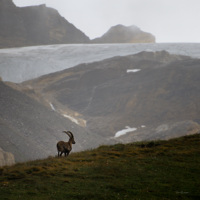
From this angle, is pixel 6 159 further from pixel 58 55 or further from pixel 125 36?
pixel 125 36

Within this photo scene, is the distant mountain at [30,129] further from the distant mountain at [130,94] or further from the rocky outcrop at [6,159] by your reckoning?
the distant mountain at [130,94]


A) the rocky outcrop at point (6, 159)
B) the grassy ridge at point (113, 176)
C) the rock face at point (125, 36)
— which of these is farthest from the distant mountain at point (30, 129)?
the rock face at point (125, 36)

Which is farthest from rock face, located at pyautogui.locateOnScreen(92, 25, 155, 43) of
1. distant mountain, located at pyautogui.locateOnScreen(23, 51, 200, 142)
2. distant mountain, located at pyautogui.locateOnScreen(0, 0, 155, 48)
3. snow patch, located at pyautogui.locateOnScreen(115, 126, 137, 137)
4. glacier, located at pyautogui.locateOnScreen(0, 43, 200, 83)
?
snow patch, located at pyautogui.locateOnScreen(115, 126, 137, 137)

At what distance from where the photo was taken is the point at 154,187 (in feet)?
33.2

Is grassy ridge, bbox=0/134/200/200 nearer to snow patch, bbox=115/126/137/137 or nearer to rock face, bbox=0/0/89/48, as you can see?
snow patch, bbox=115/126/137/137

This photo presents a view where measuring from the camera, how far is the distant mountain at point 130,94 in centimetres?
6162

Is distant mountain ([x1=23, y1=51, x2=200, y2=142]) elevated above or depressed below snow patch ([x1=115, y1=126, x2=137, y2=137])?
above

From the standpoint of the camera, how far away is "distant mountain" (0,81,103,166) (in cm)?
2989

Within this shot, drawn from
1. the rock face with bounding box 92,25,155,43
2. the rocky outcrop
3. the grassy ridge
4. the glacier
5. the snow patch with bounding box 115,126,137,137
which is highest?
the rock face with bounding box 92,25,155,43

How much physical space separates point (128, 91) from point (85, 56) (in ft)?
117

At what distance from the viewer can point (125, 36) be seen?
625 feet

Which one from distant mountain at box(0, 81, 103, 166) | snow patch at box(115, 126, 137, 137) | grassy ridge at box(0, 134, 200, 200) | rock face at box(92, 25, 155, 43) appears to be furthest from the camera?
rock face at box(92, 25, 155, 43)

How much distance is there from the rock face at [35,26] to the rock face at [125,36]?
13.6m

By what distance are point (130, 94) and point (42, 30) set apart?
112 meters
